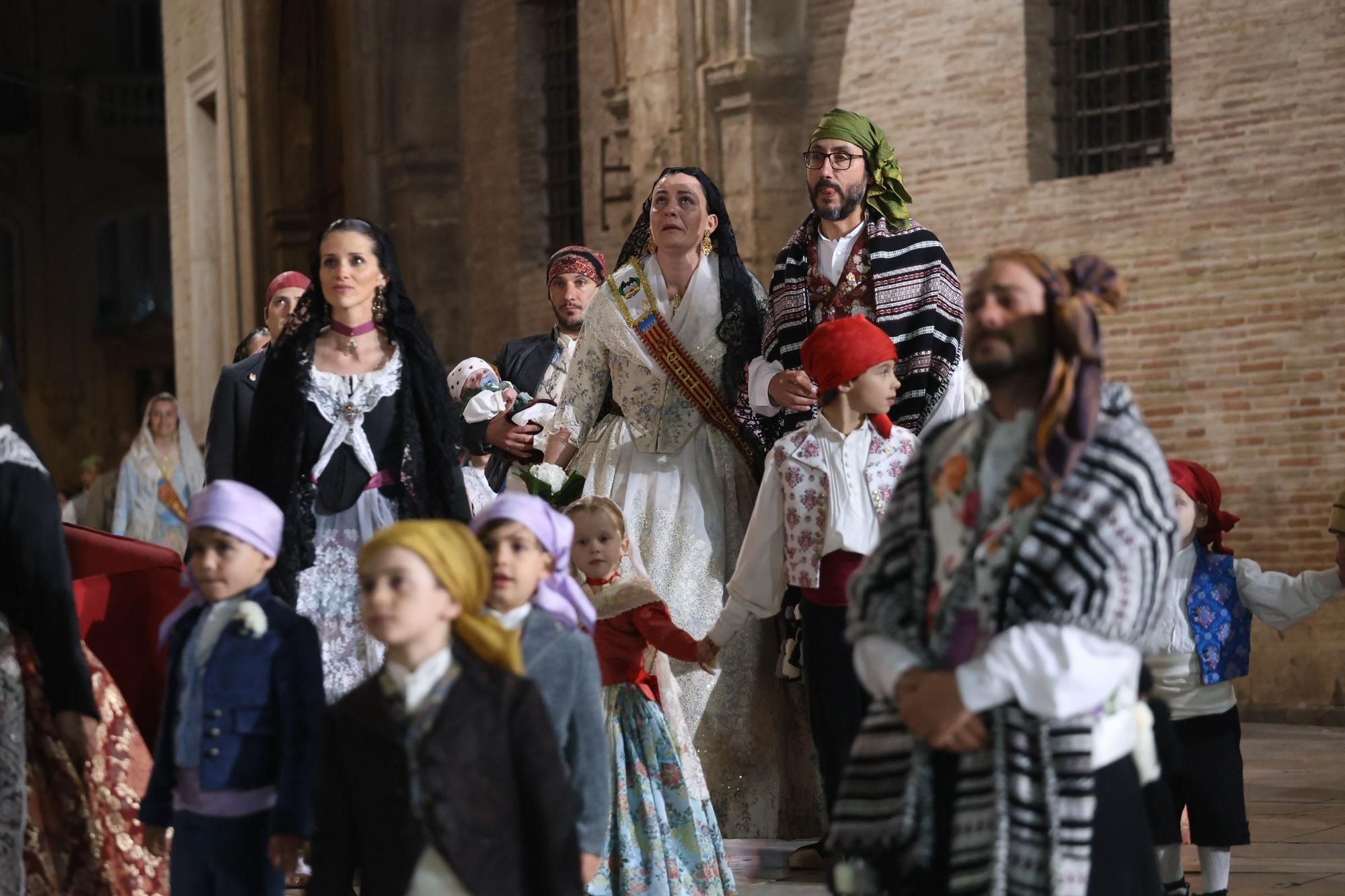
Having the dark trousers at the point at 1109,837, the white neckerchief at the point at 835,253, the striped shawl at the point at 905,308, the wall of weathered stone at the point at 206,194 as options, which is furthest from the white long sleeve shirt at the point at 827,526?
the wall of weathered stone at the point at 206,194

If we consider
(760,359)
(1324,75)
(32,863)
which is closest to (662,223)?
(760,359)

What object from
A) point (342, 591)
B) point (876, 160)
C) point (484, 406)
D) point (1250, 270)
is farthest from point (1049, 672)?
point (1250, 270)

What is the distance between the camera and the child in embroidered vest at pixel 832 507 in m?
6.10

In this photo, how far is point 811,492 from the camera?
614cm

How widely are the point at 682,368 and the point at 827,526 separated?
1210 millimetres

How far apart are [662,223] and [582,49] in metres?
10.4

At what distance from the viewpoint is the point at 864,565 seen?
12.6 ft

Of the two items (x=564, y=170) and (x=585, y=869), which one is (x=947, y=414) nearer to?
(x=585, y=869)

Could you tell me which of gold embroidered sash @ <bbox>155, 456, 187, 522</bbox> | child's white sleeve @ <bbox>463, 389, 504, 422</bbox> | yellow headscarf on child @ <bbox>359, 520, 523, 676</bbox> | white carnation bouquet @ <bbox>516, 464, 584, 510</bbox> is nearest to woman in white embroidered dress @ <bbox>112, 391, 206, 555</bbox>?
gold embroidered sash @ <bbox>155, 456, 187, 522</bbox>

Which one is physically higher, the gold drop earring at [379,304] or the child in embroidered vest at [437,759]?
the gold drop earring at [379,304]

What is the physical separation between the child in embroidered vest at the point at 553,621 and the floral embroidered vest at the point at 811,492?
1594 millimetres

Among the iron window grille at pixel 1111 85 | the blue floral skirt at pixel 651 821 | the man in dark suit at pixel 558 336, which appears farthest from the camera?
the iron window grille at pixel 1111 85

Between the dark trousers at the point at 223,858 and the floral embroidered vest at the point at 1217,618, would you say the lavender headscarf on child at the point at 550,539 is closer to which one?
the dark trousers at the point at 223,858

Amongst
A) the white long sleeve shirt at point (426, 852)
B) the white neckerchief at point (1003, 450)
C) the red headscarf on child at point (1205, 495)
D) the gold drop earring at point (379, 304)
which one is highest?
the gold drop earring at point (379, 304)
